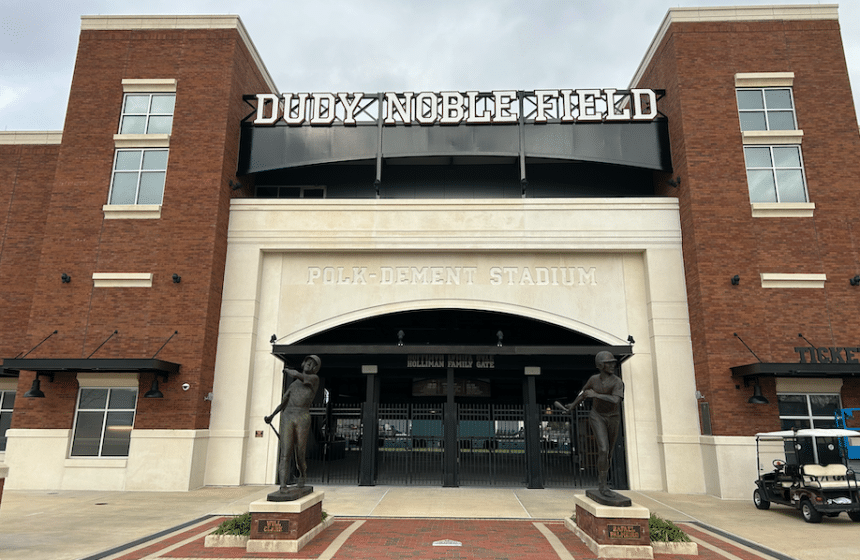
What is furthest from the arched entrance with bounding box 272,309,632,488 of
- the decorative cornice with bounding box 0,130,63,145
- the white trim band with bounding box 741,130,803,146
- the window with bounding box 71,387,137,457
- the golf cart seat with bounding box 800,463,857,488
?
the decorative cornice with bounding box 0,130,63,145

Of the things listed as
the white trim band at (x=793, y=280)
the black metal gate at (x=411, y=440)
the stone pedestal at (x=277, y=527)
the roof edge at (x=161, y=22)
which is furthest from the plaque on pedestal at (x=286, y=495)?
the roof edge at (x=161, y=22)

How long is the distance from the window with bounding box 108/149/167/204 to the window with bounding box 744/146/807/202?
777 inches

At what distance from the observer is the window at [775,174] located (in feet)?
58.6

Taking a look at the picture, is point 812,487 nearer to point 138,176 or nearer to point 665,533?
point 665,533

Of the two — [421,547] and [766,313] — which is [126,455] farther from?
[766,313]

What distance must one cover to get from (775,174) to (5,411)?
28.1 metres

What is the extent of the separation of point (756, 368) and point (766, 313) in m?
2.45

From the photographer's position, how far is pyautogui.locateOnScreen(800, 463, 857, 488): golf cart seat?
478 inches

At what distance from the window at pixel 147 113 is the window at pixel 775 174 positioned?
19.8 metres

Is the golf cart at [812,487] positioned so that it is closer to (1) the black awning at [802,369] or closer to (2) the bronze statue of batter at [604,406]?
(1) the black awning at [802,369]

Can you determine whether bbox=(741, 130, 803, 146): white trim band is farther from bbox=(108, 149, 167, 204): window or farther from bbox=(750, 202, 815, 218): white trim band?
bbox=(108, 149, 167, 204): window

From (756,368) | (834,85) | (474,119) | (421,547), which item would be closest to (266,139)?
(474,119)

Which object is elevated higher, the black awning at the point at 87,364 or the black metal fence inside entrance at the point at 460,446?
the black awning at the point at 87,364

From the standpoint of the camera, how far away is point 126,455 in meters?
16.9
